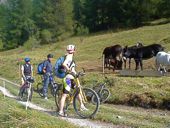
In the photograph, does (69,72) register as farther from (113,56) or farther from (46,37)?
(46,37)

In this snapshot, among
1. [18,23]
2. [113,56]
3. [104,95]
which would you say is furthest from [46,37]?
[104,95]

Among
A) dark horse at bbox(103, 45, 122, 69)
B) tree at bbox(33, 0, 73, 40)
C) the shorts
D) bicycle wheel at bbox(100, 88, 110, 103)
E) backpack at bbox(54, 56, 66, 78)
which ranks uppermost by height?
tree at bbox(33, 0, 73, 40)

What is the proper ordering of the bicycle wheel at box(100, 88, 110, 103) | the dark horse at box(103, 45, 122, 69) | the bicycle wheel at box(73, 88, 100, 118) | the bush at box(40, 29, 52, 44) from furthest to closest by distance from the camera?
the bush at box(40, 29, 52, 44) < the dark horse at box(103, 45, 122, 69) < the bicycle wheel at box(100, 88, 110, 103) < the bicycle wheel at box(73, 88, 100, 118)

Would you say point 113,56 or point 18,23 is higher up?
point 18,23

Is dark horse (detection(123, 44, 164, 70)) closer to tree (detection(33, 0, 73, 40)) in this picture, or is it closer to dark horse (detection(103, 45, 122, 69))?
dark horse (detection(103, 45, 122, 69))

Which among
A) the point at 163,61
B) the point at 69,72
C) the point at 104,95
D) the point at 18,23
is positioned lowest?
the point at 104,95

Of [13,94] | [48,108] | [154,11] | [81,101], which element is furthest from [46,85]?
[154,11]

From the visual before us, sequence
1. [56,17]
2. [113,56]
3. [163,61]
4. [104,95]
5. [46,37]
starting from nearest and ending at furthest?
1. [104,95]
2. [163,61]
3. [113,56]
4. [46,37]
5. [56,17]

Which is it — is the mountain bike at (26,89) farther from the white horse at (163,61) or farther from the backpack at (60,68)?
the white horse at (163,61)

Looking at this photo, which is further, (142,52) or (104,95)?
(142,52)

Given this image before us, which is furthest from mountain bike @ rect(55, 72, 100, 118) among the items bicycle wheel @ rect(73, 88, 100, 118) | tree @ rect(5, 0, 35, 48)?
tree @ rect(5, 0, 35, 48)

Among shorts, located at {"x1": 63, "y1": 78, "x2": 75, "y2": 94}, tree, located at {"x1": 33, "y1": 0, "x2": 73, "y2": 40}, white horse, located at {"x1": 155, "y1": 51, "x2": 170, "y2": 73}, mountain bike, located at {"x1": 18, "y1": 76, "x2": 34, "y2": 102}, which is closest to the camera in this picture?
shorts, located at {"x1": 63, "y1": 78, "x2": 75, "y2": 94}

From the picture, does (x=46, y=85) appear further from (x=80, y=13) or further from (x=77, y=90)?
(x=80, y=13)

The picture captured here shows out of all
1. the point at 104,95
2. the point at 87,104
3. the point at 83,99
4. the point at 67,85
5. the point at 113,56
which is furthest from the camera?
the point at 113,56
